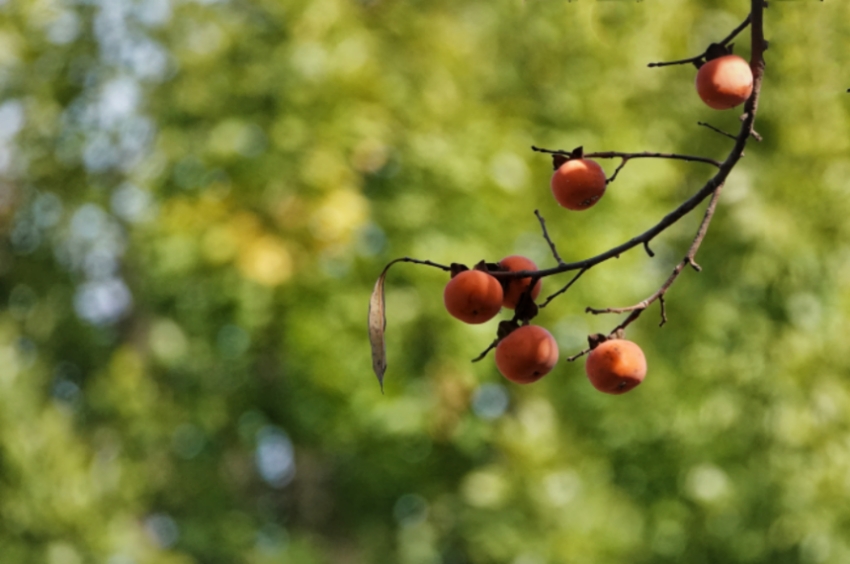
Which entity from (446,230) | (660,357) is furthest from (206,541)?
(660,357)

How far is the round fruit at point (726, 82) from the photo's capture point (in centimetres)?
196

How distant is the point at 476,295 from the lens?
6.16ft

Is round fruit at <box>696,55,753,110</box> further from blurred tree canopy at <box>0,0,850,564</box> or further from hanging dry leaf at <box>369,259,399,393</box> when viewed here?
blurred tree canopy at <box>0,0,850,564</box>

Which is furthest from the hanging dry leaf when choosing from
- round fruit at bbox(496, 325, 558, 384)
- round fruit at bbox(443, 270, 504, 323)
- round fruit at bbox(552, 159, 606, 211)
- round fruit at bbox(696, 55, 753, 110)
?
round fruit at bbox(696, 55, 753, 110)

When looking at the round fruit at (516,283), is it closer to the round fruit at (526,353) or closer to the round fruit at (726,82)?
the round fruit at (526,353)

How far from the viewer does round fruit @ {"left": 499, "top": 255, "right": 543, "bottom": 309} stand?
1.98 meters

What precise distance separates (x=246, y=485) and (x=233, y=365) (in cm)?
277

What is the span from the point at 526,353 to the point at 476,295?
167mm

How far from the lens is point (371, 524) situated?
423 inches

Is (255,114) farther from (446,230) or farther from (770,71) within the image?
(770,71)

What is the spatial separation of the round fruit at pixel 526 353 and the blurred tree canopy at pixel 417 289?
4488mm

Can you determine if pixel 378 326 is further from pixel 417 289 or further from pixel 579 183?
pixel 417 289

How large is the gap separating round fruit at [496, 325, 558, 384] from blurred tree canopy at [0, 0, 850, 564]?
177 inches

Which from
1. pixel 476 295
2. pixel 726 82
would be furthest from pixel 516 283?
pixel 726 82
